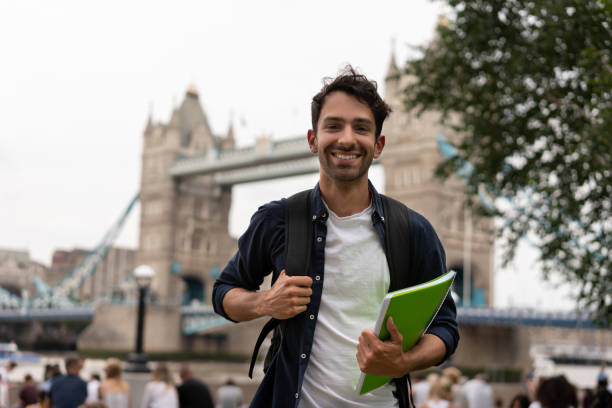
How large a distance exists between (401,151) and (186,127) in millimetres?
23522

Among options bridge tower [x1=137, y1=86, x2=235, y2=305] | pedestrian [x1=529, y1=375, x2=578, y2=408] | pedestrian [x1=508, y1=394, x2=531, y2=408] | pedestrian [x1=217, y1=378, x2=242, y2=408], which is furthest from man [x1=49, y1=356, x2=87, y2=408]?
bridge tower [x1=137, y1=86, x2=235, y2=305]

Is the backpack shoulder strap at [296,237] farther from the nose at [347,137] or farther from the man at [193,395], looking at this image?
the man at [193,395]

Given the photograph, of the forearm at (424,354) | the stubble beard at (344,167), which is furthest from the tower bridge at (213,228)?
the forearm at (424,354)

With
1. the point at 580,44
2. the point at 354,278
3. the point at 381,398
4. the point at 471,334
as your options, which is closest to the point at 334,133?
the point at 354,278

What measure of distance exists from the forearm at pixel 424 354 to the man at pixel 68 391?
501 cm

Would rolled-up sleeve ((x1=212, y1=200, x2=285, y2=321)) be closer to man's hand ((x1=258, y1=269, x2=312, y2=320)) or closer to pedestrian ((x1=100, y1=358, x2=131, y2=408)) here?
man's hand ((x1=258, y1=269, x2=312, y2=320))

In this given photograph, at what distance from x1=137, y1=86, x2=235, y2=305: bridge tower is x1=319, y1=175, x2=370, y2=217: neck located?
2121 inches

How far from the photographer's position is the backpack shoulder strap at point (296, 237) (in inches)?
73.8

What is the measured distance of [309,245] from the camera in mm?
1891

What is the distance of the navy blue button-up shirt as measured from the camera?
1.86 meters

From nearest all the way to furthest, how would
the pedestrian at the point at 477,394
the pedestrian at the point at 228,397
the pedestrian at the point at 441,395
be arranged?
1. the pedestrian at the point at 441,395
2. the pedestrian at the point at 477,394
3. the pedestrian at the point at 228,397

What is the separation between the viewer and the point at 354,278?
1.89m

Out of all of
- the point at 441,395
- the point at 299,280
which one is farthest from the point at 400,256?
the point at 441,395

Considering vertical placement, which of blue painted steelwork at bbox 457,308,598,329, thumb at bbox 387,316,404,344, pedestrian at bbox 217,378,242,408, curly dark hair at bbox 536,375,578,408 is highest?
thumb at bbox 387,316,404,344
